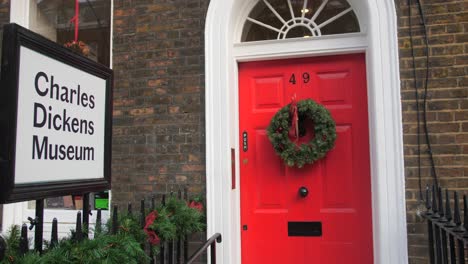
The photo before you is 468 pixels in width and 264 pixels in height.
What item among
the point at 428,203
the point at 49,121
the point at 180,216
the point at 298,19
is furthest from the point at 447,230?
the point at 298,19

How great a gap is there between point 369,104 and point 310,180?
883 millimetres

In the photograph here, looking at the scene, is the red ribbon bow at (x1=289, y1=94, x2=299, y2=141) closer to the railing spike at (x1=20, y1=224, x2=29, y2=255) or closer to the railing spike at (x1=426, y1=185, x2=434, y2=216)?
the railing spike at (x1=426, y1=185, x2=434, y2=216)

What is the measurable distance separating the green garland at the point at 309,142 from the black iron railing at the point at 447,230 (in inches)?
36.1

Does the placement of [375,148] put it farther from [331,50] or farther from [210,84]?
[210,84]

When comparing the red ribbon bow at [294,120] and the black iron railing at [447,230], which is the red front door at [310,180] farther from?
the black iron railing at [447,230]

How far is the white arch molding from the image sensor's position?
3.31 meters

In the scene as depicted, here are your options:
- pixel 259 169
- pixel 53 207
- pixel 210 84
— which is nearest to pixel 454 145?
pixel 259 169

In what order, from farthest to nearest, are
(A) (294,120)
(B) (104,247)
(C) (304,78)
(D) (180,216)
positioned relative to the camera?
1. (C) (304,78)
2. (A) (294,120)
3. (D) (180,216)
4. (B) (104,247)

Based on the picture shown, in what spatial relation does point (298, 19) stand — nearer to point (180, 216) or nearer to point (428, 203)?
point (428, 203)

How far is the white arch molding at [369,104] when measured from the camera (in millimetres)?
3311

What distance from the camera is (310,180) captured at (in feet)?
12.4

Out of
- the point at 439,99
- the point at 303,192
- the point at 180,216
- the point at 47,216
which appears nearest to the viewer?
the point at 180,216

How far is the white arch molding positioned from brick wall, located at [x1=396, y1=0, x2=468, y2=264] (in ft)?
0.28

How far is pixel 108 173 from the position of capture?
1.91 m
